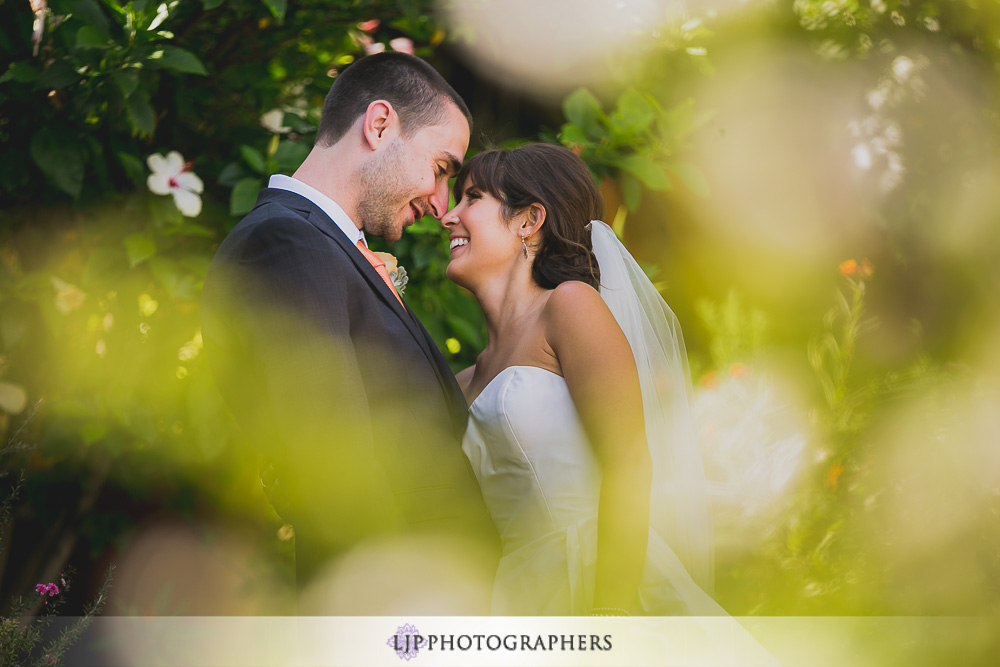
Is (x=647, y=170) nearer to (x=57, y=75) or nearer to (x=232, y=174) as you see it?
(x=232, y=174)

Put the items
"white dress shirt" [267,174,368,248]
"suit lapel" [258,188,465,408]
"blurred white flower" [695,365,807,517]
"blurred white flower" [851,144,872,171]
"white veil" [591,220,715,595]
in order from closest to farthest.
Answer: "suit lapel" [258,188,465,408], "white dress shirt" [267,174,368,248], "white veil" [591,220,715,595], "blurred white flower" [695,365,807,517], "blurred white flower" [851,144,872,171]

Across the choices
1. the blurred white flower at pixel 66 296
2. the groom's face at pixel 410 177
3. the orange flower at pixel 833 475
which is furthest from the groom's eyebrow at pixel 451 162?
the orange flower at pixel 833 475

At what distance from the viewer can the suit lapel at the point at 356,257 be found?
1.45 m

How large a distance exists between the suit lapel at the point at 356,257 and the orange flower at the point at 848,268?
2042 millimetres

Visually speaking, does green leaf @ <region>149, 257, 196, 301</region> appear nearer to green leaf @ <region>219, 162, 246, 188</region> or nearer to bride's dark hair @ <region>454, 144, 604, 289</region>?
green leaf @ <region>219, 162, 246, 188</region>

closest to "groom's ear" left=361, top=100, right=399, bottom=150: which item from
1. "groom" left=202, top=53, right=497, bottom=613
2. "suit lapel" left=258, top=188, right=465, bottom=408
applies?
"groom" left=202, top=53, right=497, bottom=613

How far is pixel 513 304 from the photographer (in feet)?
6.82

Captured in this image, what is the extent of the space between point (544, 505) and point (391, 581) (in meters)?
0.55

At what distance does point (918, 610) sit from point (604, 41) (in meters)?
2.33

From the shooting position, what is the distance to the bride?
169 cm

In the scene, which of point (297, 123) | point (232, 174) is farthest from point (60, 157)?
point (297, 123)

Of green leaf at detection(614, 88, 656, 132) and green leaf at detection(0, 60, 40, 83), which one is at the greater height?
green leaf at detection(0, 60, 40, 83)

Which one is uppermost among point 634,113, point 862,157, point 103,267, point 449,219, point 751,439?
point 634,113

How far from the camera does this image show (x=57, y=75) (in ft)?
5.61
